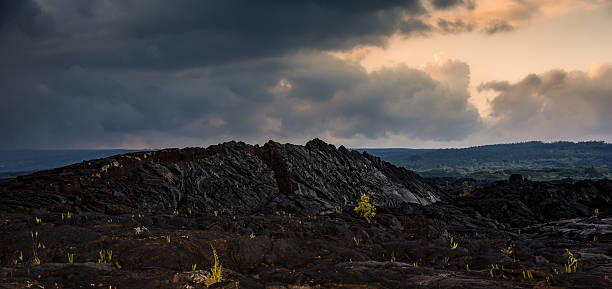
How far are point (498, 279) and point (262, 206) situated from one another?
128ft

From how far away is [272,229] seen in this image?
28031 millimetres

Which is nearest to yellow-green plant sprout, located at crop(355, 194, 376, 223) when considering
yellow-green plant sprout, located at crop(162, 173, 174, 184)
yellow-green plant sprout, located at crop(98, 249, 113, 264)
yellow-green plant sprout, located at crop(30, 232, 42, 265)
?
yellow-green plant sprout, located at crop(162, 173, 174, 184)

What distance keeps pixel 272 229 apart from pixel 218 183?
2522cm

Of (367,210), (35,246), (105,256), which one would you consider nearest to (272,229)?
(105,256)

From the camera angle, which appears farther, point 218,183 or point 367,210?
point 218,183

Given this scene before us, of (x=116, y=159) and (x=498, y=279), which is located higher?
(x=116, y=159)

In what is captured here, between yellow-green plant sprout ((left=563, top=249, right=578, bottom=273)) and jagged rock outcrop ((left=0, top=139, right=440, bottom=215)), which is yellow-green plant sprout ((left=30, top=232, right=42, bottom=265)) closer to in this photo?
jagged rock outcrop ((left=0, top=139, right=440, bottom=215))

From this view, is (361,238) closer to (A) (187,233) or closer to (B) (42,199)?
(A) (187,233)

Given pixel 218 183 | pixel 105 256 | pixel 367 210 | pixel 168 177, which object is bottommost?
pixel 367 210

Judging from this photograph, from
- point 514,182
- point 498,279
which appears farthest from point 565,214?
point 498,279

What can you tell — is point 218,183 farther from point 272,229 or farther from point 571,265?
point 571,265

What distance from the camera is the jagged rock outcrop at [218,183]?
35875 millimetres

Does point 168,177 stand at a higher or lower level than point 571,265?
higher

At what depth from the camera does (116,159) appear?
149 ft
